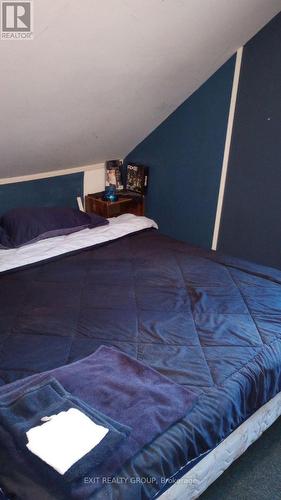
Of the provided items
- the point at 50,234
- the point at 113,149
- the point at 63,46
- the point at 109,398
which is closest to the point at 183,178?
the point at 113,149

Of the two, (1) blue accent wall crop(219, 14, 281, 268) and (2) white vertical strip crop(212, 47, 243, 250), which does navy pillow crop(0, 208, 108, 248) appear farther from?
(1) blue accent wall crop(219, 14, 281, 268)

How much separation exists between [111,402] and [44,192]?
2151mm

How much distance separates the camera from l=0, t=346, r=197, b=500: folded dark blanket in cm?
97

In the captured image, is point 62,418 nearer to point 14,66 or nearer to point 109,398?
point 109,398

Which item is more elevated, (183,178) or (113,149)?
(113,149)

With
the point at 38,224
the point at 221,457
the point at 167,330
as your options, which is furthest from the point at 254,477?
the point at 38,224

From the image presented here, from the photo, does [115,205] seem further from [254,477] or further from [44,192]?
[254,477]

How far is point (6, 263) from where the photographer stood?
2162 mm

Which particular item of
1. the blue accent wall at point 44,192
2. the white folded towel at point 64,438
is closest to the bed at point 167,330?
the white folded towel at point 64,438

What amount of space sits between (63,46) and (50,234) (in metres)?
1.17

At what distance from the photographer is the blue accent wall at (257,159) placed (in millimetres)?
2531

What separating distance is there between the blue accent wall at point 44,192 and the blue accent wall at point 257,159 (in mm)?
1281

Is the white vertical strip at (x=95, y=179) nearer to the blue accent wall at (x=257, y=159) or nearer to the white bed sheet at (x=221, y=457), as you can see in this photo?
the blue accent wall at (x=257, y=159)

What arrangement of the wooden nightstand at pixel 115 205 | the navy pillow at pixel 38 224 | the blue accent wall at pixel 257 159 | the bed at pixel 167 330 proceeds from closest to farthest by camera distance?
the bed at pixel 167 330, the navy pillow at pixel 38 224, the blue accent wall at pixel 257 159, the wooden nightstand at pixel 115 205
